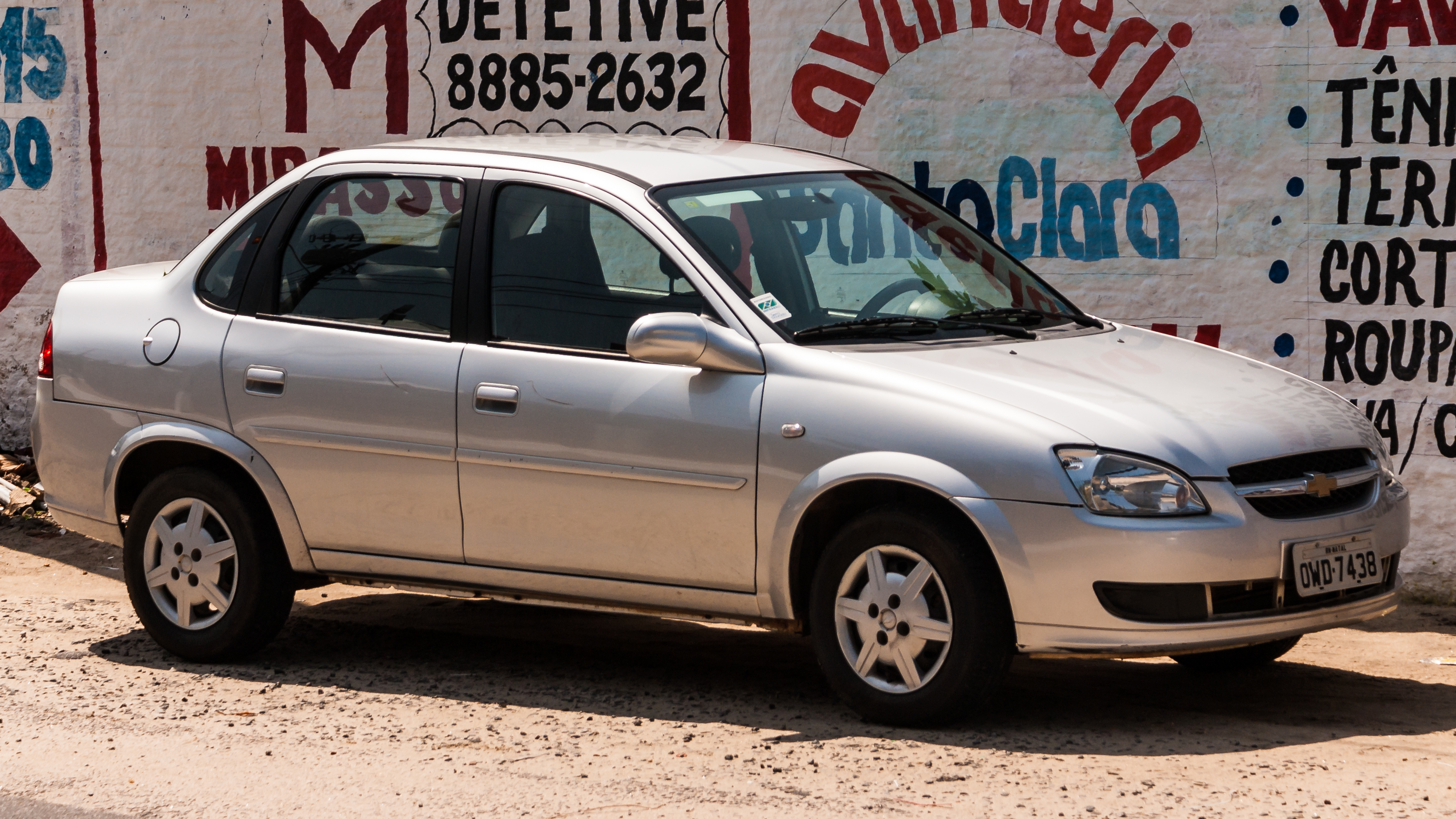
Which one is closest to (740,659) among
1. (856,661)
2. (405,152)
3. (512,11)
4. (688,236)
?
(856,661)

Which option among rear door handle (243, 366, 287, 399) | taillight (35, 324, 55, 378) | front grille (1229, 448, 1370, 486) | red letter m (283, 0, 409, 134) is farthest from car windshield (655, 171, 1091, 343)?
red letter m (283, 0, 409, 134)

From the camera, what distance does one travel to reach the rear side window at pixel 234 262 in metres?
6.45

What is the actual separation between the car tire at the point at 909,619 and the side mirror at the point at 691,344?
61 centimetres

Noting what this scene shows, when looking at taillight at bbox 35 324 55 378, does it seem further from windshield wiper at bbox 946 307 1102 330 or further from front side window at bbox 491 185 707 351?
windshield wiper at bbox 946 307 1102 330

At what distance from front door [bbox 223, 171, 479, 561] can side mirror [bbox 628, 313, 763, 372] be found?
812mm

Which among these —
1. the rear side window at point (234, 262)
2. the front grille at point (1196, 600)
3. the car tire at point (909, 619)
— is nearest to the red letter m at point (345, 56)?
the rear side window at point (234, 262)

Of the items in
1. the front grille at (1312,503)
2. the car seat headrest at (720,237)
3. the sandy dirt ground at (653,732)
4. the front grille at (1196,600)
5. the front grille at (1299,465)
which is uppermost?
the car seat headrest at (720,237)

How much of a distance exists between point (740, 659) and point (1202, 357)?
202 centimetres

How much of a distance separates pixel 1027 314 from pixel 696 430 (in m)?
1.32

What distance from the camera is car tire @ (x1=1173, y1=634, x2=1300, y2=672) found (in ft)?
20.1

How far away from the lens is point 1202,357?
5.89 m

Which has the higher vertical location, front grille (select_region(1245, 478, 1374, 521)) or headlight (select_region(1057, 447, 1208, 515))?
headlight (select_region(1057, 447, 1208, 515))

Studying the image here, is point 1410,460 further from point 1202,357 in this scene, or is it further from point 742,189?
point 742,189

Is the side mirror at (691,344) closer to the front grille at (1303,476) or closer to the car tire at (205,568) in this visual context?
the front grille at (1303,476)
